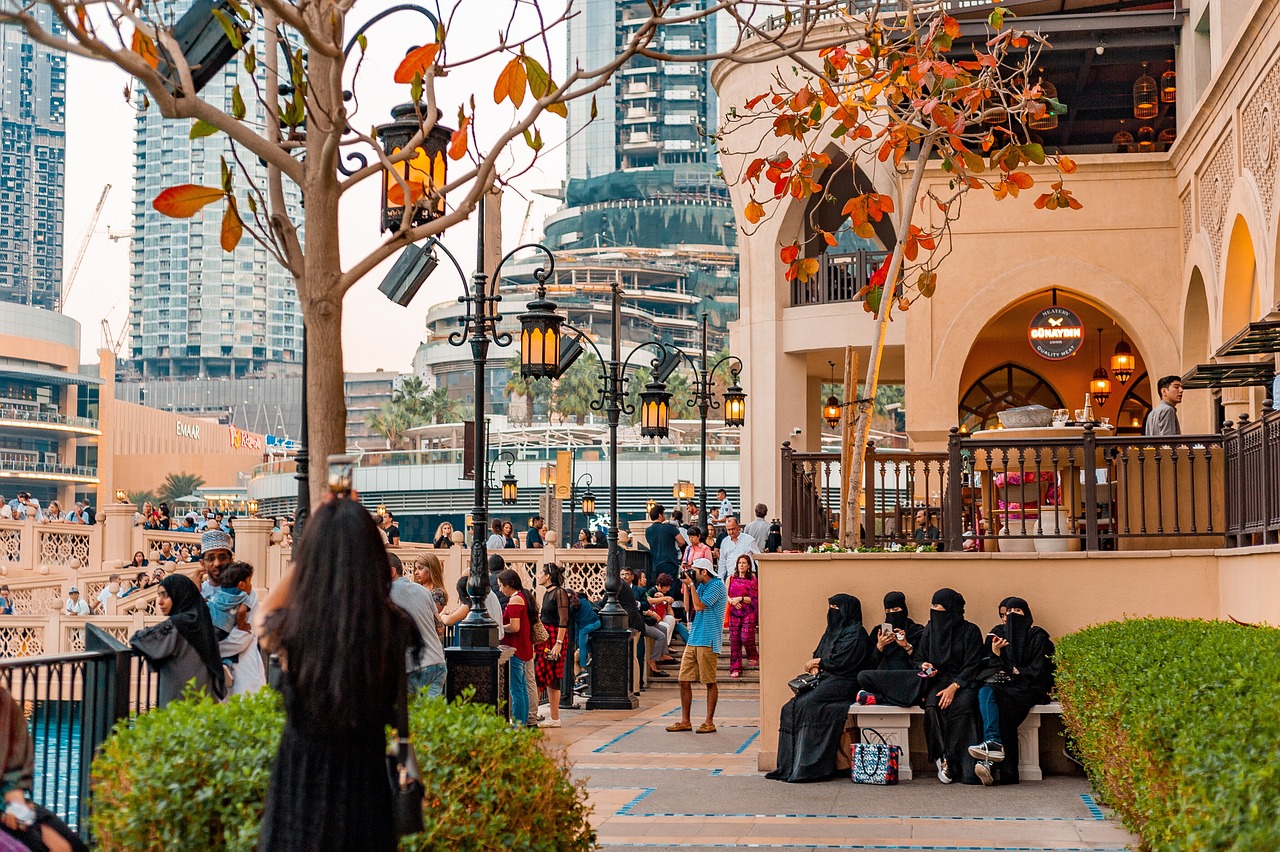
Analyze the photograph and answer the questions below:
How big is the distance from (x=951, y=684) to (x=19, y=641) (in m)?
17.0

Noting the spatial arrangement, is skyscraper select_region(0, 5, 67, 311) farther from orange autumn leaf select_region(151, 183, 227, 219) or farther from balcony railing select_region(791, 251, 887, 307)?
orange autumn leaf select_region(151, 183, 227, 219)

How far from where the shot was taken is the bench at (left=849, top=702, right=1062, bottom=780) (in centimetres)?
1116

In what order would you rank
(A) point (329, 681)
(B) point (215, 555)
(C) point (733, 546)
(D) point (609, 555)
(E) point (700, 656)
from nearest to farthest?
(A) point (329, 681) < (B) point (215, 555) < (E) point (700, 656) < (D) point (609, 555) < (C) point (733, 546)

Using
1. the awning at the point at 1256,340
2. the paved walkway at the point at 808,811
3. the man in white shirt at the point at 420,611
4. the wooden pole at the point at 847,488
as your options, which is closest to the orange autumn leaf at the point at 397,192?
the man in white shirt at the point at 420,611

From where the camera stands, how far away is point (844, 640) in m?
11.5

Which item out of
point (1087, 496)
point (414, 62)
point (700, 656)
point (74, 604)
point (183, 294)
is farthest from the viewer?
point (183, 294)

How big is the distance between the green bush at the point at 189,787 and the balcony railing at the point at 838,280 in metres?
20.7

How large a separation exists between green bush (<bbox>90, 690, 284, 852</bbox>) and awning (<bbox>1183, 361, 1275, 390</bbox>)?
10907mm

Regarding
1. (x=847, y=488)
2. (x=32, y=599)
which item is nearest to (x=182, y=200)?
(x=847, y=488)

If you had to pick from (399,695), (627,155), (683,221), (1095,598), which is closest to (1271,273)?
(1095,598)

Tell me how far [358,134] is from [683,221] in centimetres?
13702

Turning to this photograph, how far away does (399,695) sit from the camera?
4609 millimetres

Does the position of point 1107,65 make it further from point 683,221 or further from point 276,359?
point 276,359

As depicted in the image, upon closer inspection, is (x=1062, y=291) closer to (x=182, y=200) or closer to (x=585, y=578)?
(x=585, y=578)
